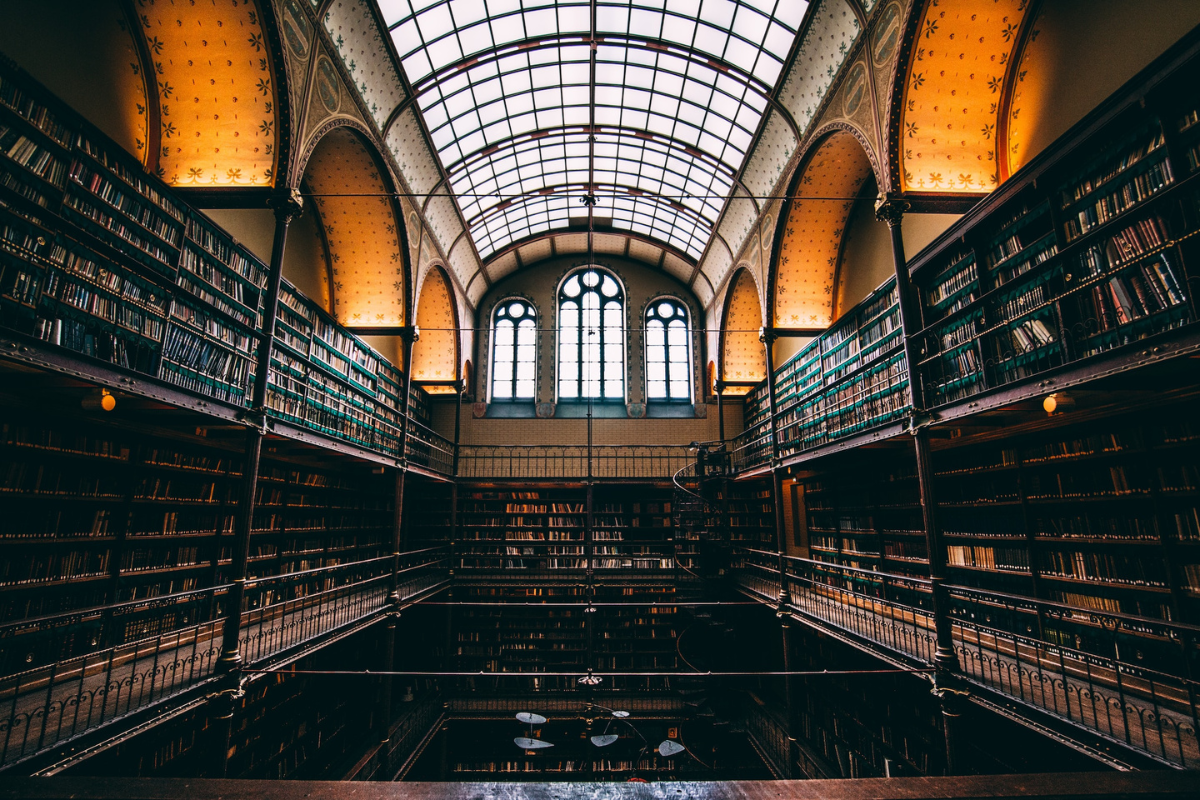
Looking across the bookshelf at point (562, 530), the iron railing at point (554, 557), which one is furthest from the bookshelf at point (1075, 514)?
the bookshelf at point (562, 530)

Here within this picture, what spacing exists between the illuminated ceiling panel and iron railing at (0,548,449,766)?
5389mm

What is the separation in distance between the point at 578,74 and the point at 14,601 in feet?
32.2

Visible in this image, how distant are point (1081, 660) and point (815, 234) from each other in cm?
684

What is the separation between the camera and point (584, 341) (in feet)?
48.1

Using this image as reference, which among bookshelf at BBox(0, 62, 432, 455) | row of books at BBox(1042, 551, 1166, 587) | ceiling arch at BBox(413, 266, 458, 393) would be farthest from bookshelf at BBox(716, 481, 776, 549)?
bookshelf at BBox(0, 62, 432, 455)

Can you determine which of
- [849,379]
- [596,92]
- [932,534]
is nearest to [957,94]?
[849,379]

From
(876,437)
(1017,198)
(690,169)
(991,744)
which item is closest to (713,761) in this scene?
(991,744)

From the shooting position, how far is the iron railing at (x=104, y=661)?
11.0 feet

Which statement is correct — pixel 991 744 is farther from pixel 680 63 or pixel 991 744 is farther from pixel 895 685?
pixel 680 63

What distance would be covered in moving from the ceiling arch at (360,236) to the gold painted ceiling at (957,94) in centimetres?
703

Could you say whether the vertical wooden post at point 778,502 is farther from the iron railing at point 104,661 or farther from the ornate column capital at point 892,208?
the iron railing at point 104,661

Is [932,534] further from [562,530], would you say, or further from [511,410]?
[511,410]

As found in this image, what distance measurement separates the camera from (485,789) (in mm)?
1333

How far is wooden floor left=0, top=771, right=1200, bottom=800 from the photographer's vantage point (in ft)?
4.04
